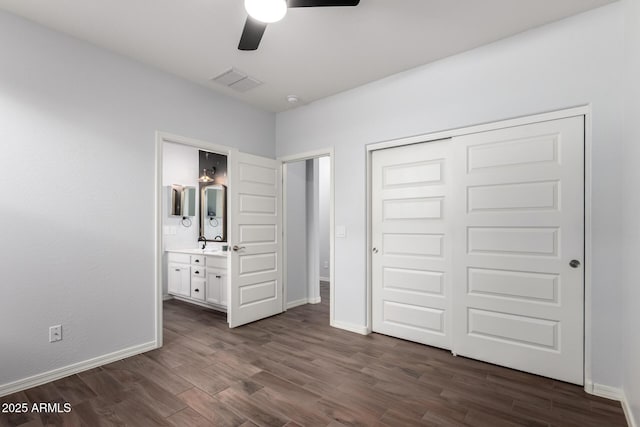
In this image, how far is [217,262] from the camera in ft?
14.5

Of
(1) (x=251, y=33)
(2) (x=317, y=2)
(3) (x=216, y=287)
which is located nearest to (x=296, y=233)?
(3) (x=216, y=287)

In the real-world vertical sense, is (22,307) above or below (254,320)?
above

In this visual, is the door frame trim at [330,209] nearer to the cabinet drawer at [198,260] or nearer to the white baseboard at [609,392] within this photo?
the cabinet drawer at [198,260]

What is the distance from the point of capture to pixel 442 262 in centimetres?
309

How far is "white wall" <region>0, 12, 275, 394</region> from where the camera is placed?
2.37 metres

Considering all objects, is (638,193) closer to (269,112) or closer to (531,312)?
(531,312)

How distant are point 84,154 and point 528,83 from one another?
3833 millimetres

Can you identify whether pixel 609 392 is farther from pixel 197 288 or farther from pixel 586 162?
pixel 197 288

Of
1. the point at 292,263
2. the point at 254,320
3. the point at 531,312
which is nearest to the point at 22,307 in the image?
the point at 254,320

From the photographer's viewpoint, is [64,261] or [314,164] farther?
[314,164]

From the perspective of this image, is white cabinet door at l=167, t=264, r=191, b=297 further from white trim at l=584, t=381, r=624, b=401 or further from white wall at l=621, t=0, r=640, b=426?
white wall at l=621, t=0, r=640, b=426

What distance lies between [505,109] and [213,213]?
4.53 meters

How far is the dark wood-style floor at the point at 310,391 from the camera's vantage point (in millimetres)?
2014

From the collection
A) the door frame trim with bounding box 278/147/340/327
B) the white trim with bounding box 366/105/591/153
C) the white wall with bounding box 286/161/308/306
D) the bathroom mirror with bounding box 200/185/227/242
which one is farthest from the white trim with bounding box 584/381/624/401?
the bathroom mirror with bounding box 200/185/227/242
